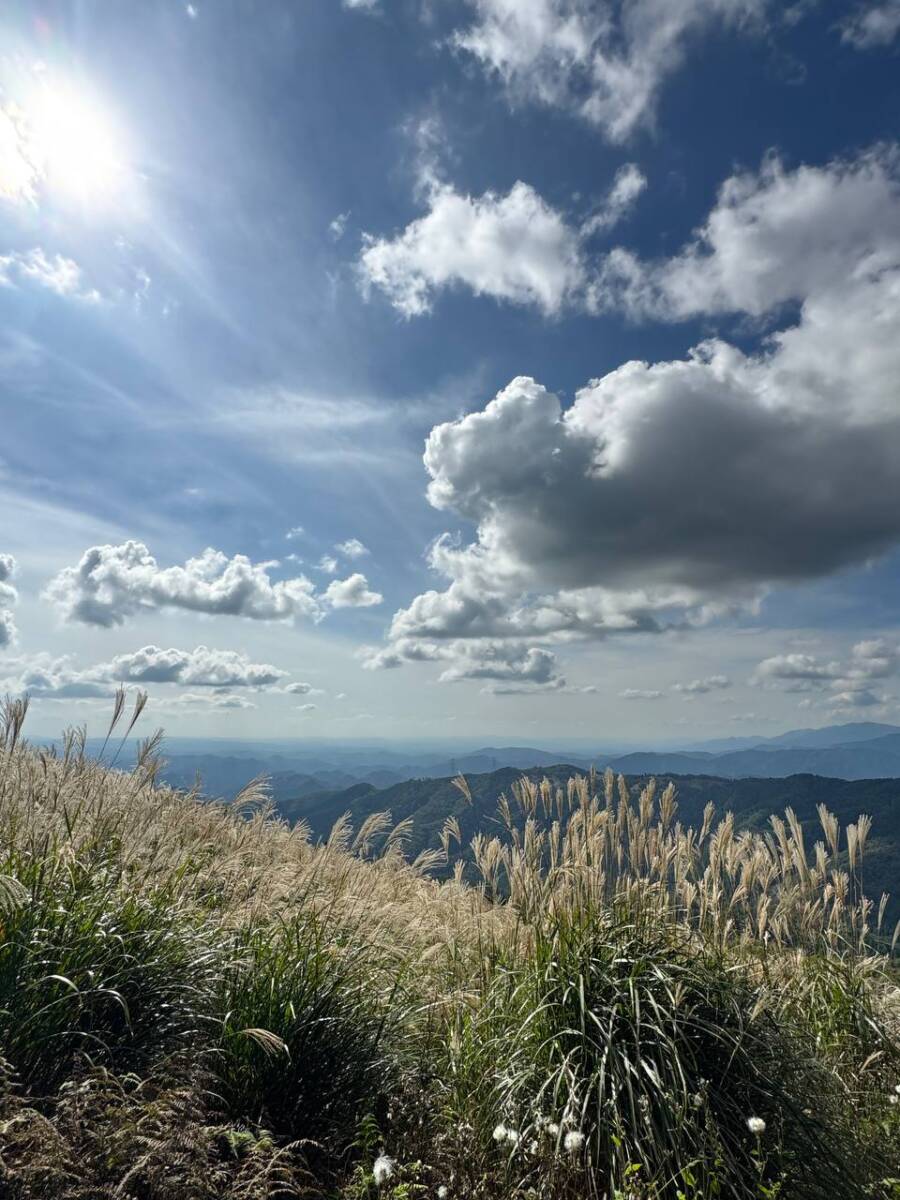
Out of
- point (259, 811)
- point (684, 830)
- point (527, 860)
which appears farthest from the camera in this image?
point (259, 811)

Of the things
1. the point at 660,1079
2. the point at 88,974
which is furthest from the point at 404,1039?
the point at 88,974

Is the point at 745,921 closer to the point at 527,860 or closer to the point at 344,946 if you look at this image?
the point at 527,860

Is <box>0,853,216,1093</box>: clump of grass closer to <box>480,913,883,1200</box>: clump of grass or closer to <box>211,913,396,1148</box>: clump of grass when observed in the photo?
<box>211,913,396,1148</box>: clump of grass

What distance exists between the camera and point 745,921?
657cm

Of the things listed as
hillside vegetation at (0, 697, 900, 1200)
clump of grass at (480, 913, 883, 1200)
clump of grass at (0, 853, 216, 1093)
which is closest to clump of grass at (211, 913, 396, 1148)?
hillside vegetation at (0, 697, 900, 1200)

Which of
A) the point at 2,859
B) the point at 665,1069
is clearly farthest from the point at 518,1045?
the point at 2,859

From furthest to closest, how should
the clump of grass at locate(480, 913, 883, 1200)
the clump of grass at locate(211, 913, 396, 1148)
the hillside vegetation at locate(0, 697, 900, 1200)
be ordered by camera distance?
1. the clump of grass at locate(211, 913, 396, 1148)
2. the clump of grass at locate(480, 913, 883, 1200)
3. the hillside vegetation at locate(0, 697, 900, 1200)

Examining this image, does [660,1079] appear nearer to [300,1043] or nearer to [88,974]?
[300,1043]

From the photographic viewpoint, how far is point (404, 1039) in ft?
14.8

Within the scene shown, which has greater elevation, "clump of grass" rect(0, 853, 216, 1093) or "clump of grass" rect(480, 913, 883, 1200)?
"clump of grass" rect(0, 853, 216, 1093)

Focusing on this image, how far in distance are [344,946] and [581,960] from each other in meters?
1.74

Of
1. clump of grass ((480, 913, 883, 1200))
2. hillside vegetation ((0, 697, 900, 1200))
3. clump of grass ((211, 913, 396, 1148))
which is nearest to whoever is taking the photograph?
hillside vegetation ((0, 697, 900, 1200))

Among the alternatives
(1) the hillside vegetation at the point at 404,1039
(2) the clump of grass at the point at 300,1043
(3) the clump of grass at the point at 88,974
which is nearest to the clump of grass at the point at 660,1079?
(1) the hillside vegetation at the point at 404,1039

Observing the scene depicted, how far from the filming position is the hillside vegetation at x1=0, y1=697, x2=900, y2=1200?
10.5 ft
